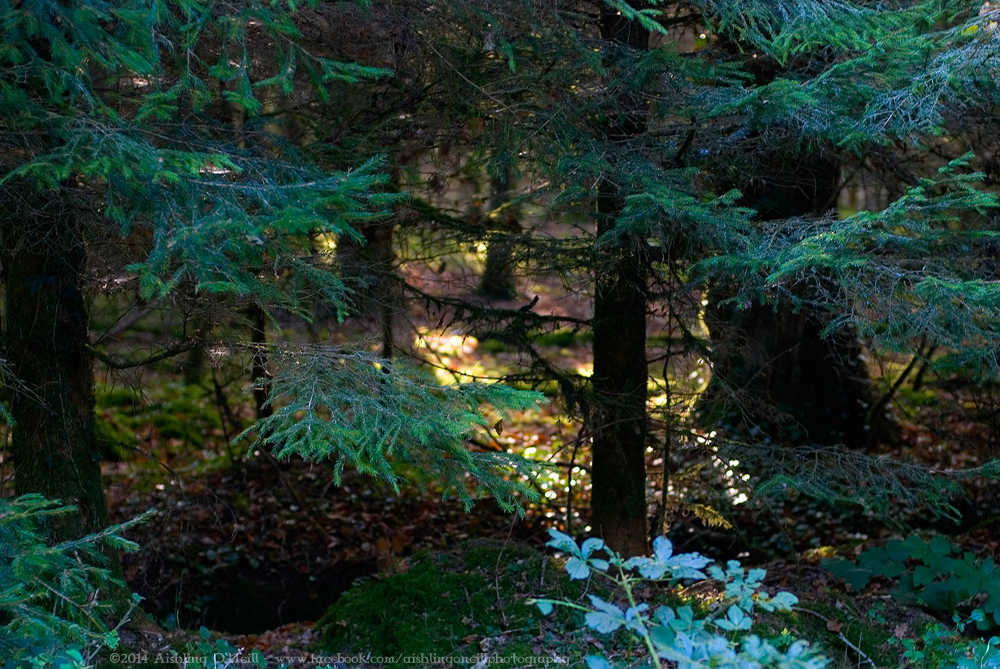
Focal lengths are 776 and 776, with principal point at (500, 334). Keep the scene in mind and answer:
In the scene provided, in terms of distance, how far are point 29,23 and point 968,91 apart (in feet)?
16.4

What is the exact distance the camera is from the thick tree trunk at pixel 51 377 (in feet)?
17.1

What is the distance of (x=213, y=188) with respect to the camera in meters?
3.48

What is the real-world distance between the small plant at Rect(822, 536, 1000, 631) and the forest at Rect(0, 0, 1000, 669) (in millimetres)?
25

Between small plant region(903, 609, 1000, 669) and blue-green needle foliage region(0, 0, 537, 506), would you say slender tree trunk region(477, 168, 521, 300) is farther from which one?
small plant region(903, 609, 1000, 669)

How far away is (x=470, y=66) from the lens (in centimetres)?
525

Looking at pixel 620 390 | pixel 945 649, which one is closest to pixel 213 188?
pixel 620 390

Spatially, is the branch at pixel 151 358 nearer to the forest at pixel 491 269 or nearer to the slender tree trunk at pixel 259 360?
the forest at pixel 491 269

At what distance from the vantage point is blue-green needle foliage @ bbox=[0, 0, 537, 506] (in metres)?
3.20

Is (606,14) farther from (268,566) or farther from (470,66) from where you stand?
(268,566)

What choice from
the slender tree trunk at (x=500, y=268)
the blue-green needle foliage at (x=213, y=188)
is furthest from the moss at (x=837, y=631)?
the slender tree trunk at (x=500, y=268)

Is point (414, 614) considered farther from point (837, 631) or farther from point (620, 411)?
point (837, 631)

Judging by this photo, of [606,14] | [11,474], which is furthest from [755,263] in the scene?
[11,474]

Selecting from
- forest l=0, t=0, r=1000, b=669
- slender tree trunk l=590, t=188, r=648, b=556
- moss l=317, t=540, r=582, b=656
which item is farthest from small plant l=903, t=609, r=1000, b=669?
slender tree trunk l=590, t=188, r=648, b=556

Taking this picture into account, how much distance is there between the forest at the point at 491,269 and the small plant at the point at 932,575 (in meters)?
0.03
